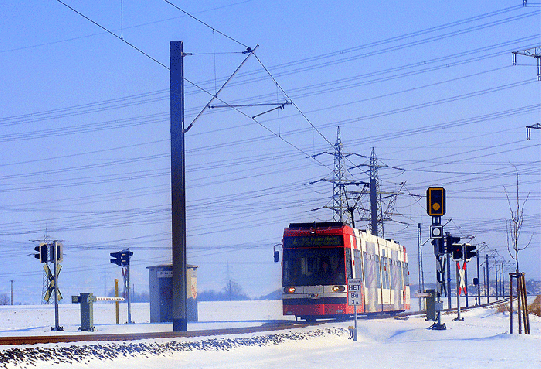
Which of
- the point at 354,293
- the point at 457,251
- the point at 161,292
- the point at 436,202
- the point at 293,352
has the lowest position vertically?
the point at 293,352

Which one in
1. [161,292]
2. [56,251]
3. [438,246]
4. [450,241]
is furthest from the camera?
[161,292]

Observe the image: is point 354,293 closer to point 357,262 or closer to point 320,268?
point 320,268

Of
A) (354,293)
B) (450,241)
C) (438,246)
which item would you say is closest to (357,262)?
(450,241)

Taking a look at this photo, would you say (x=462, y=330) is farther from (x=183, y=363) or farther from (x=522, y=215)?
(x=183, y=363)

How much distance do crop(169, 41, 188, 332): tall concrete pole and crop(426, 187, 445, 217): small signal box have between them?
6382 mm

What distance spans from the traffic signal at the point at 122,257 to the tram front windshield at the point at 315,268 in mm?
5986

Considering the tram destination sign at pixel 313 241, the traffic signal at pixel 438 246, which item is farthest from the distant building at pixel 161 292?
the traffic signal at pixel 438 246

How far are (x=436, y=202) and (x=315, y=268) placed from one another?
7913 mm

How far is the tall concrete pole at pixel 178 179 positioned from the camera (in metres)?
23.1

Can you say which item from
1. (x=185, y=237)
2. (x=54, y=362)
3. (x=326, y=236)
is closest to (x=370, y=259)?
(x=326, y=236)

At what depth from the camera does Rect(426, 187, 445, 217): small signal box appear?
2245 centimetres

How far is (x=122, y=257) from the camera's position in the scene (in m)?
31.9

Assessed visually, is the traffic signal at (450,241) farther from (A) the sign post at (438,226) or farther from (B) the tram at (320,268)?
(B) the tram at (320,268)

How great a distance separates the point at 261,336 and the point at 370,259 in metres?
13.9
